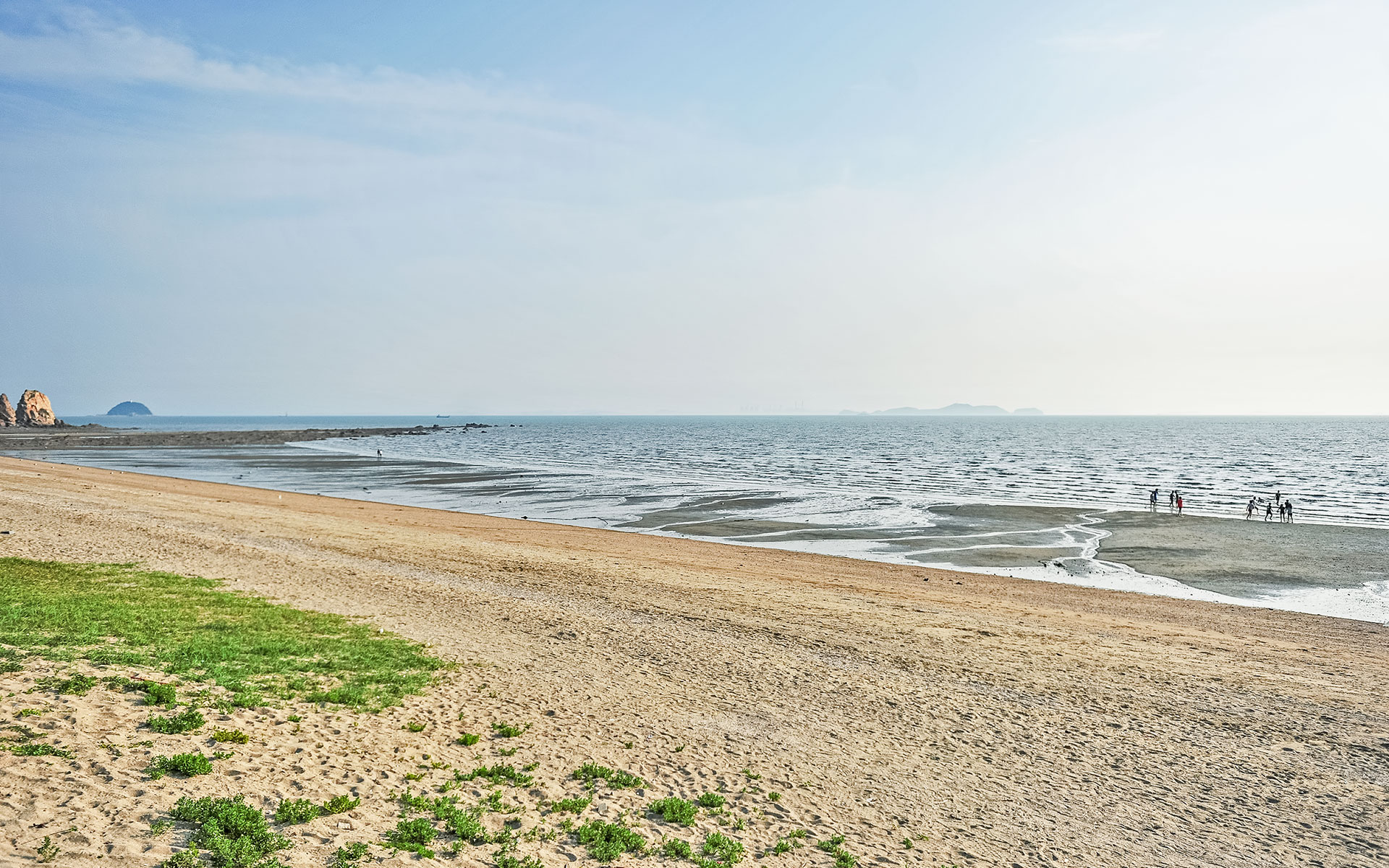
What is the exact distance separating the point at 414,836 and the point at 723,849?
3070 mm

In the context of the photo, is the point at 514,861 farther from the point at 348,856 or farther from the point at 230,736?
the point at 230,736

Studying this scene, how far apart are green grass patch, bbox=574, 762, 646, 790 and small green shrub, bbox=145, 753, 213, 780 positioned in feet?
13.1

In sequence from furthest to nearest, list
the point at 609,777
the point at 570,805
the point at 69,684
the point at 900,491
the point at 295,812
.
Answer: the point at 900,491, the point at 69,684, the point at 609,777, the point at 570,805, the point at 295,812

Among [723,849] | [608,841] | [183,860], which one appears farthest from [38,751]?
[723,849]

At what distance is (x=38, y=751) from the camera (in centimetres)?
797

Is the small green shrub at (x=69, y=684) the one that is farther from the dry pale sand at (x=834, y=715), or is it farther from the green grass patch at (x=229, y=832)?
the green grass patch at (x=229, y=832)

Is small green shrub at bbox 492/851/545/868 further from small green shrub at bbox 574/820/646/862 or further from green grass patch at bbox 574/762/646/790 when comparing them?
green grass patch at bbox 574/762/646/790

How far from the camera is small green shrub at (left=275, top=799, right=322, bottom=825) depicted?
745cm

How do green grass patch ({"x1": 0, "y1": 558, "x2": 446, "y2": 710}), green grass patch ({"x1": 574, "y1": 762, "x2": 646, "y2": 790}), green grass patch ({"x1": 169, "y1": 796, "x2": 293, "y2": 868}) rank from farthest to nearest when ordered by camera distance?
green grass patch ({"x1": 0, "y1": 558, "x2": 446, "y2": 710})
green grass patch ({"x1": 574, "y1": 762, "x2": 646, "y2": 790})
green grass patch ({"x1": 169, "y1": 796, "x2": 293, "y2": 868})

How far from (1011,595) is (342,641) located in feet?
61.7

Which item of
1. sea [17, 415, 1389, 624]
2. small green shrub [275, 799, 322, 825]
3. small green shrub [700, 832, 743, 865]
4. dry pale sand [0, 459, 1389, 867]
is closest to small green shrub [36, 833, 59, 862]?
dry pale sand [0, 459, 1389, 867]

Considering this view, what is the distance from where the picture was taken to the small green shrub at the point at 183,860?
21.2ft

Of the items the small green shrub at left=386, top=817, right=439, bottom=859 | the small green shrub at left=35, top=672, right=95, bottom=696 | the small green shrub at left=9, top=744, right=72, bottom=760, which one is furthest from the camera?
the small green shrub at left=35, top=672, right=95, bottom=696

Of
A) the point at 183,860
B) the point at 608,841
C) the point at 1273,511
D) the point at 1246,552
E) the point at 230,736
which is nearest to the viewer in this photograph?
the point at 183,860
